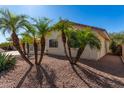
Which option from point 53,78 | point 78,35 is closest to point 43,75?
point 53,78

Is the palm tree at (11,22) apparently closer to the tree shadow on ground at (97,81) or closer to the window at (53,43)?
the tree shadow on ground at (97,81)

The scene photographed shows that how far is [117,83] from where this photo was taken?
885 centimetres

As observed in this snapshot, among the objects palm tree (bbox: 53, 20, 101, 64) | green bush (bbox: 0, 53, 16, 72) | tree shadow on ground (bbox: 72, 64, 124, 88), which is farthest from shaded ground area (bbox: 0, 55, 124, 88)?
palm tree (bbox: 53, 20, 101, 64)

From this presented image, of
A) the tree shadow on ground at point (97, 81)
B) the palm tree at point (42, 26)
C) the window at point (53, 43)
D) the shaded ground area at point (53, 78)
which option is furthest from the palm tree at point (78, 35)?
the window at point (53, 43)

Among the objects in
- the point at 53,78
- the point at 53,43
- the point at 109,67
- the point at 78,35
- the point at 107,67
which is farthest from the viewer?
the point at 53,43

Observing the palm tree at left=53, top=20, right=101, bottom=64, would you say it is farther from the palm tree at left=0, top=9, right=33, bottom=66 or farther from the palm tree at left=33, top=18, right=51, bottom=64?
the palm tree at left=0, top=9, right=33, bottom=66

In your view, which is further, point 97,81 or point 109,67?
point 109,67

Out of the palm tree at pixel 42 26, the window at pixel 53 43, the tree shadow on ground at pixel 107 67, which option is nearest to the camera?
the palm tree at pixel 42 26

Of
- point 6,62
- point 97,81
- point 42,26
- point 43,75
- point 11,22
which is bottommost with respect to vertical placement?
point 97,81

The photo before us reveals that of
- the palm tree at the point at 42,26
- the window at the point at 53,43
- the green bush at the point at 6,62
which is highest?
the palm tree at the point at 42,26

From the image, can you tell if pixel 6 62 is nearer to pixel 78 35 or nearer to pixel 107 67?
pixel 78 35

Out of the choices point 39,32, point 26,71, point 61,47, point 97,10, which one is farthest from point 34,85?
point 61,47

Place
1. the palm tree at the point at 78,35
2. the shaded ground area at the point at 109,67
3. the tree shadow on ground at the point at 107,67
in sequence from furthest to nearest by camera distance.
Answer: the shaded ground area at the point at 109,67 < the tree shadow on ground at the point at 107,67 < the palm tree at the point at 78,35
